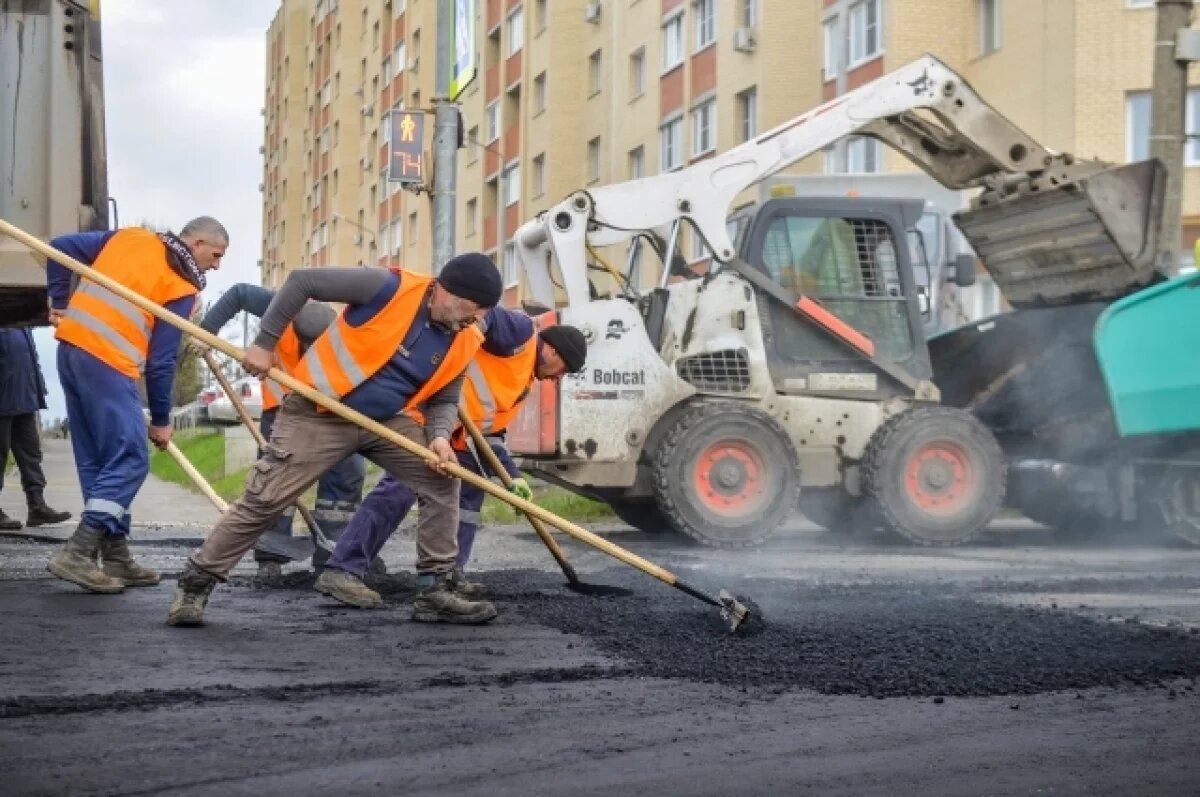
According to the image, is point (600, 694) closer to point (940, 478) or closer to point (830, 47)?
point (940, 478)

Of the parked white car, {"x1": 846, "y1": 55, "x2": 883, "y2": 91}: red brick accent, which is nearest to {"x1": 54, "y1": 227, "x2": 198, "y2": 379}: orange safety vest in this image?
the parked white car

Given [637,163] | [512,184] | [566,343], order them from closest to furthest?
[566,343]
[637,163]
[512,184]

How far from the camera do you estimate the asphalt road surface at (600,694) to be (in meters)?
4.02

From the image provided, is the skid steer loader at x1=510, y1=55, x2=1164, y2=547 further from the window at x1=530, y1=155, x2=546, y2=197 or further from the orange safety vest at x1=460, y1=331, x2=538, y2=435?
the window at x1=530, y1=155, x2=546, y2=197

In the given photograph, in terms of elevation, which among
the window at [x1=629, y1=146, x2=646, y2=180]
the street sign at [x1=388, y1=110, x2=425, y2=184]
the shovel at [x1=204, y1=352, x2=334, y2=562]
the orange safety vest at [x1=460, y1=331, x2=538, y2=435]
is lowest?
the shovel at [x1=204, y1=352, x2=334, y2=562]

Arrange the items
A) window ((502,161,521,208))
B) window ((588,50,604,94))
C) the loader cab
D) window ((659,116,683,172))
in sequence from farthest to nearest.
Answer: window ((502,161,521,208)) → window ((588,50,604,94)) → window ((659,116,683,172)) → the loader cab

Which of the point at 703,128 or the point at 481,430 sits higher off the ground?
the point at 703,128

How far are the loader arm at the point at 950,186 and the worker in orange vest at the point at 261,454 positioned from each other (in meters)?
3.15

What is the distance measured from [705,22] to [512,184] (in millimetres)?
10880

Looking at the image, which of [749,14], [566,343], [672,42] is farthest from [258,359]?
[672,42]

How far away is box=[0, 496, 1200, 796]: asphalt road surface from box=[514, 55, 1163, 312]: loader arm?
169 inches

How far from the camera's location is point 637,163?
127ft

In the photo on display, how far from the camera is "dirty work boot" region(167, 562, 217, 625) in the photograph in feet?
21.2

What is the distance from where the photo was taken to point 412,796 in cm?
373
